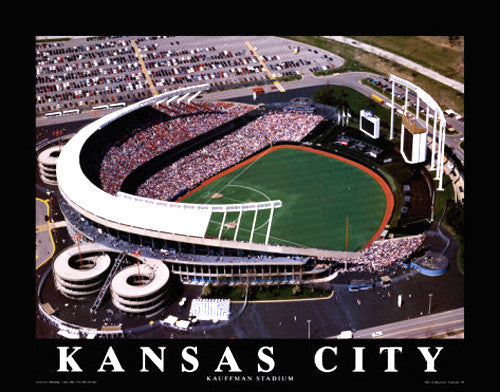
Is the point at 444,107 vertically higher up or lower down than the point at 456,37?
lower down

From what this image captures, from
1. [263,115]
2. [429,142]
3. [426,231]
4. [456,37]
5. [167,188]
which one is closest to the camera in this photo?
[426,231]

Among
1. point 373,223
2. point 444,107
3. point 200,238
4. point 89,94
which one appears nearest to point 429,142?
point 444,107

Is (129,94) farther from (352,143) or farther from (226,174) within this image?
(352,143)

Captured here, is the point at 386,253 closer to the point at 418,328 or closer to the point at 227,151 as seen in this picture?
the point at 418,328

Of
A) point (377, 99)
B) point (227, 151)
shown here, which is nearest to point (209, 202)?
point (227, 151)

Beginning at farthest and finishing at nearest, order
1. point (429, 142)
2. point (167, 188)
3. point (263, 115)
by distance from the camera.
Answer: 1. point (263, 115)
2. point (429, 142)
3. point (167, 188)

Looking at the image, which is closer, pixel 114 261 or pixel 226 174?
pixel 114 261

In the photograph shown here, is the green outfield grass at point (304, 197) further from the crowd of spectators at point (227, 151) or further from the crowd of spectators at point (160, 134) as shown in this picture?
the crowd of spectators at point (160, 134)

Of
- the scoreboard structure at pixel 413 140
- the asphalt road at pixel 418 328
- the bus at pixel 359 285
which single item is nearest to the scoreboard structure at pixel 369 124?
the scoreboard structure at pixel 413 140
